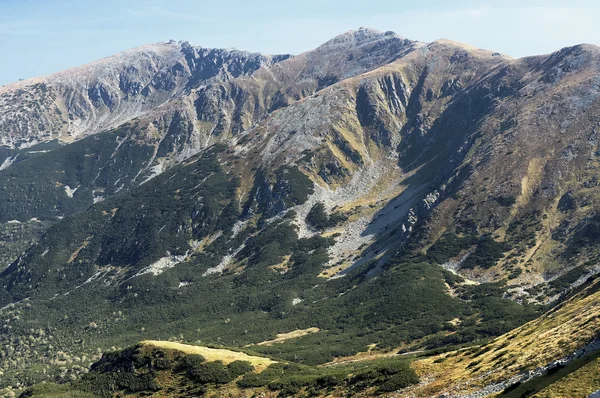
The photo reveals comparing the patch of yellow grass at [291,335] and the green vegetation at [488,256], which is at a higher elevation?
the green vegetation at [488,256]

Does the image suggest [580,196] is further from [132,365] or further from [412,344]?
[132,365]

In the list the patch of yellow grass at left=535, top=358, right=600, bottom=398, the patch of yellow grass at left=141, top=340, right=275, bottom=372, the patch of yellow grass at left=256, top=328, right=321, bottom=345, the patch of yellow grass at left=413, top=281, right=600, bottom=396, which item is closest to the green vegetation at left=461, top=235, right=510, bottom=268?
the patch of yellow grass at left=256, top=328, right=321, bottom=345

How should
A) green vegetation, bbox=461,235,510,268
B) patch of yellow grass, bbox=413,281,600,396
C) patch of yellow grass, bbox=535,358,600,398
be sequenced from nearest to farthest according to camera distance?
patch of yellow grass, bbox=535,358,600,398 → patch of yellow grass, bbox=413,281,600,396 → green vegetation, bbox=461,235,510,268

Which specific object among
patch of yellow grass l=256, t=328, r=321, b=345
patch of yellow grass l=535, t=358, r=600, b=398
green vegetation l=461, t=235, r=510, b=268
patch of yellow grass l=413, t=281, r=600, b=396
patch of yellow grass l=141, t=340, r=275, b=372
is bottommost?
patch of yellow grass l=256, t=328, r=321, b=345

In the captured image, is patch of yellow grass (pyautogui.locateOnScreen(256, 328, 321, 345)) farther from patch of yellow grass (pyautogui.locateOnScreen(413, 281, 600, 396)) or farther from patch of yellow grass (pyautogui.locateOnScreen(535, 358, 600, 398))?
patch of yellow grass (pyautogui.locateOnScreen(535, 358, 600, 398))

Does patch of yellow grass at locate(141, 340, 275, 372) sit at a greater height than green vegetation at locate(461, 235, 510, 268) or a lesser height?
greater

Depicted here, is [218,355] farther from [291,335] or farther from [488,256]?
[488,256]

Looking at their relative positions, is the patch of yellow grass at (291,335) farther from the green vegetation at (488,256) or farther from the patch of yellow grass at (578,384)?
the patch of yellow grass at (578,384)

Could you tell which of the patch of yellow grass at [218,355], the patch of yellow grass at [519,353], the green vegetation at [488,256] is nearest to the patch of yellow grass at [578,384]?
the patch of yellow grass at [519,353]

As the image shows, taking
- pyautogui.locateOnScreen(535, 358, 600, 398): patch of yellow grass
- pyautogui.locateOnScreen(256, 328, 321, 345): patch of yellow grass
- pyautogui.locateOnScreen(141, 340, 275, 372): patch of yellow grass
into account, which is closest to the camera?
pyautogui.locateOnScreen(535, 358, 600, 398): patch of yellow grass

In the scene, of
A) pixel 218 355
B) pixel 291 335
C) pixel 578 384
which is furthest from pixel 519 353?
pixel 291 335

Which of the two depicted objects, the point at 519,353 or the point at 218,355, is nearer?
the point at 519,353
